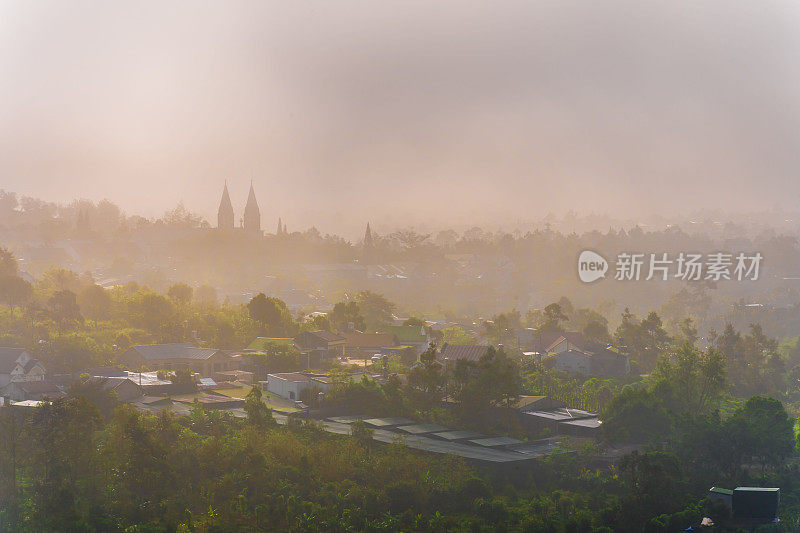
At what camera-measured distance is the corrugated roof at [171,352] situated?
26.3ft

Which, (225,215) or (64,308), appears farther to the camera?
(225,215)

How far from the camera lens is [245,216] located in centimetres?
2358

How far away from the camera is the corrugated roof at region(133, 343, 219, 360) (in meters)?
8.01

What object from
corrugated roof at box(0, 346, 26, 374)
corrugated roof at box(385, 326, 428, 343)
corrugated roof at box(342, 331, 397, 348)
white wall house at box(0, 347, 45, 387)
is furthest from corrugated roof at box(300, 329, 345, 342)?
corrugated roof at box(0, 346, 26, 374)

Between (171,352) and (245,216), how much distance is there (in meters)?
15.8

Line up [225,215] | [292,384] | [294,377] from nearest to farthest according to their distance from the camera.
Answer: [292,384], [294,377], [225,215]

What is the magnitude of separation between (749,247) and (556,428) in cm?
1938

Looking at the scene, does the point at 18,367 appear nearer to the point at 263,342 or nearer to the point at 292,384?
the point at 292,384

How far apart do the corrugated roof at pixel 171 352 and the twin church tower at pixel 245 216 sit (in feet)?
46.8

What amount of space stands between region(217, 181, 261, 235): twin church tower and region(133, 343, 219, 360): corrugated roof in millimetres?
14275

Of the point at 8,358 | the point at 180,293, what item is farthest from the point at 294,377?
the point at 180,293

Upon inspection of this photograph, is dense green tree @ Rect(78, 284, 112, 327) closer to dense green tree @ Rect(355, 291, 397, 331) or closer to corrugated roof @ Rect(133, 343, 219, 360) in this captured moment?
corrugated roof @ Rect(133, 343, 219, 360)

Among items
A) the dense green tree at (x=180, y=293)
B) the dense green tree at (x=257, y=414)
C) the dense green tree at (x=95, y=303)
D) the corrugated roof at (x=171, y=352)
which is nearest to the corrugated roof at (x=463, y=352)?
the corrugated roof at (x=171, y=352)

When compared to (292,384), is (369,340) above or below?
above
